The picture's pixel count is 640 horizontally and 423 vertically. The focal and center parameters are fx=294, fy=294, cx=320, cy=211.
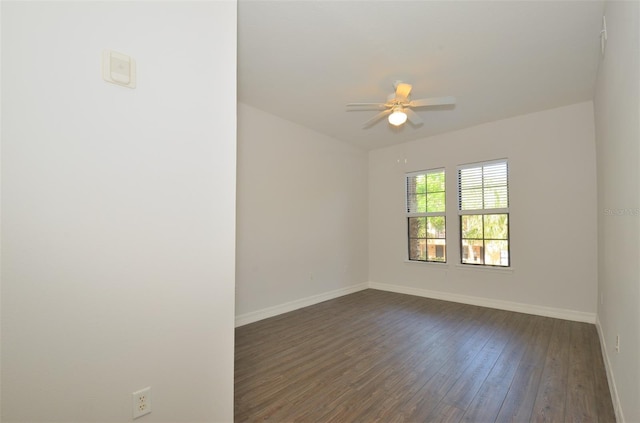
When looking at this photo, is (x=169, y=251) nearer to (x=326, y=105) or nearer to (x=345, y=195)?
(x=326, y=105)

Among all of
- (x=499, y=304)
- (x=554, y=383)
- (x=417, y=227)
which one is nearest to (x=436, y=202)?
(x=417, y=227)

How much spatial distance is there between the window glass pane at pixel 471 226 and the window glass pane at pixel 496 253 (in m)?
0.20

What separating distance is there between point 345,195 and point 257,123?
211cm

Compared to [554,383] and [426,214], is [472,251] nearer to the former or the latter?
[426,214]

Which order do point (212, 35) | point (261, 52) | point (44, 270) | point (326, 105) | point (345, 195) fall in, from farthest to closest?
point (345, 195)
point (326, 105)
point (261, 52)
point (212, 35)
point (44, 270)

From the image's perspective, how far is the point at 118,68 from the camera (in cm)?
126

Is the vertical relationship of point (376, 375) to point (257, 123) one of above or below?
below

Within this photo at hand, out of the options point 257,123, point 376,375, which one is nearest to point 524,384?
point 376,375

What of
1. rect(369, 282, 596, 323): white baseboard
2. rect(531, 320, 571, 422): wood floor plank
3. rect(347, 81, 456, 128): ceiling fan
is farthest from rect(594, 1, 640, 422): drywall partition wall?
rect(369, 282, 596, 323): white baseboard

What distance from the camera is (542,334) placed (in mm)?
3227

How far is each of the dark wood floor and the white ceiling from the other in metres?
2.75

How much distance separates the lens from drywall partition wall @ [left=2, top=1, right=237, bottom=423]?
1.07 m

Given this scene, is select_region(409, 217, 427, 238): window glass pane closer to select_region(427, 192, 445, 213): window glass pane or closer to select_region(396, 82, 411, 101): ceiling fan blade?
select_region(427, 192, 445, 213): window glass pane

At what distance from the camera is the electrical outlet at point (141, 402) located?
129cm
